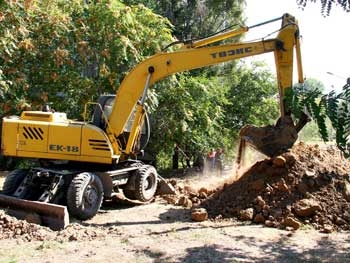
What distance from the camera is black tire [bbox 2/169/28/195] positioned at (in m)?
8.79

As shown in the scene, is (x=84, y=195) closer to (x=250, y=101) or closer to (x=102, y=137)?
(x=102, y=137)

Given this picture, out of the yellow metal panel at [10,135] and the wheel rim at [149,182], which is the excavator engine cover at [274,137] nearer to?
the wheel rim at [149,182]

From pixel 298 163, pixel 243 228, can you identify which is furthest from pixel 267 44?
pixel 243 228

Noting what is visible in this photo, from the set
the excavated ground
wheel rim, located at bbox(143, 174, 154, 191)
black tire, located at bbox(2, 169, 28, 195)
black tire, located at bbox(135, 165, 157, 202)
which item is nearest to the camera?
the excavated ground

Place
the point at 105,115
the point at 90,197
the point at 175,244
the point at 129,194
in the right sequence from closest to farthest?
the point at 175,244, the point at 90,197, the point at 105,115, the point at 129,194

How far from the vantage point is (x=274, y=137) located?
29.4 ft

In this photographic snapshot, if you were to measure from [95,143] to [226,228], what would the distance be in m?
2.87

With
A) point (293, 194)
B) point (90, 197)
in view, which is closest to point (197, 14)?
point (293, 194)

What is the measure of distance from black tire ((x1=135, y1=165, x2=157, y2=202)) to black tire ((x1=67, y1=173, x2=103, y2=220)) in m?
1.23

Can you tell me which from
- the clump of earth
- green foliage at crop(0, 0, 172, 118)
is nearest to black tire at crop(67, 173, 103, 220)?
the clump of earth

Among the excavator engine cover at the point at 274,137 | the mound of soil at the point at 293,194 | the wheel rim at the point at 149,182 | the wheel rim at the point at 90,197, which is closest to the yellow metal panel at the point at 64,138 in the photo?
the wheel rim at the point at 90,197

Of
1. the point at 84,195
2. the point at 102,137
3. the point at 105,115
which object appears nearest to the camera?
the point at 84,195

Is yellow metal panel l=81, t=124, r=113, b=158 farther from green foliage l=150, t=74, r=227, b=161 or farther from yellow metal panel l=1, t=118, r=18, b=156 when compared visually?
green foliage l=150, t=74, r=227, b=161

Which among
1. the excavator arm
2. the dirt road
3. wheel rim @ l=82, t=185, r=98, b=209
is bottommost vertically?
the dirt road
